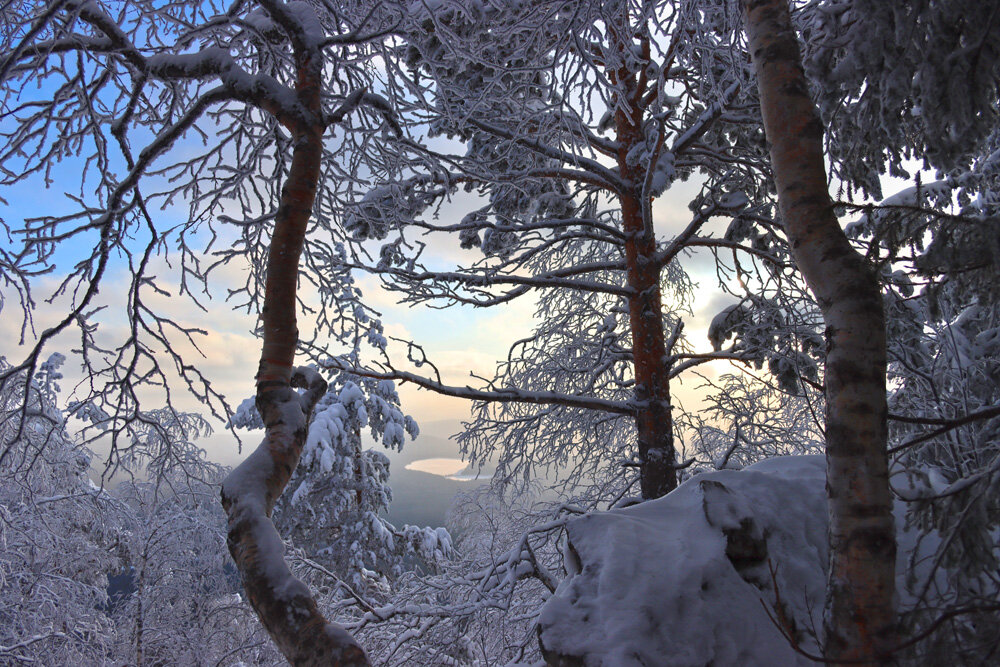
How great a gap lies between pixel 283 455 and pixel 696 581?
2.04 metres

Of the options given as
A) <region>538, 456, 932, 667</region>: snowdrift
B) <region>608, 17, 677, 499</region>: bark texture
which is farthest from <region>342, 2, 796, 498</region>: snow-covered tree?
<region>538, 456, 932, 667</region>: snowdrift

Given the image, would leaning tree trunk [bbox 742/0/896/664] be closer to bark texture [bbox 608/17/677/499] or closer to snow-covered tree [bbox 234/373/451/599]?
bark texture [bbox 608/17/677/499]

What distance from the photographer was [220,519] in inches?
531

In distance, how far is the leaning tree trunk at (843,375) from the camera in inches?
82.4

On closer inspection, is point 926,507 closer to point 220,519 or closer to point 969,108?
point 969,108

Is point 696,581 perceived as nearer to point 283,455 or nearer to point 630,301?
point 283,455

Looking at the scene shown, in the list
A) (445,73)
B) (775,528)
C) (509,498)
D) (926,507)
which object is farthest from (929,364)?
(445,73)

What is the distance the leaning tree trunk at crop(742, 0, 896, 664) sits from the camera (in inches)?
82.4

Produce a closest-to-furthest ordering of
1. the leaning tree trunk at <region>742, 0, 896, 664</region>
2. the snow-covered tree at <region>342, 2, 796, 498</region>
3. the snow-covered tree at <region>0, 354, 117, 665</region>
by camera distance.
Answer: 1. the leaning tree trunk at <region>742, 0, 896, 664</region>
2. the snow-covered tree at <region>342, 2, 796, 498</region>
3. the snow-covered tree at <region>0, 354, 117, 665</region>

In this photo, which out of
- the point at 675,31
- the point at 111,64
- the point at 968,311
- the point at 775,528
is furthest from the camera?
the point at 968,311

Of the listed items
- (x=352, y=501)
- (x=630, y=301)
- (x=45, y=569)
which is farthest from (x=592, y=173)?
(x=352, y=501)

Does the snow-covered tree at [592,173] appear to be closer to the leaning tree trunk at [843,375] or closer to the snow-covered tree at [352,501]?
the leaning tree trunk at [843,375]

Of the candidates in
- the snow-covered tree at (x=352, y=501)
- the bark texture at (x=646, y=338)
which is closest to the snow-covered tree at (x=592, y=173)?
the bark texture at (x=646, y=338)

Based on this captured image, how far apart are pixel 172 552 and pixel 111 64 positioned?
1222 cm
